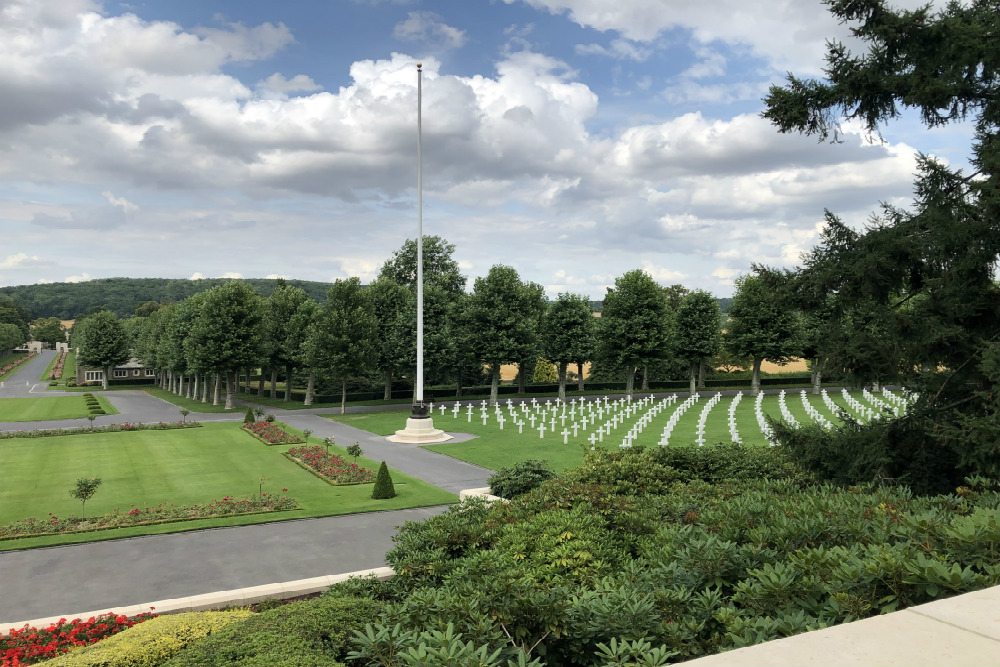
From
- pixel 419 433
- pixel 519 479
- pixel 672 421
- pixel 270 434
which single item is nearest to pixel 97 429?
pixel 270 434

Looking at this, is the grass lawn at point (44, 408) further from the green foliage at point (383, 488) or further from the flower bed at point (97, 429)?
the green foliage at point (383, 488)

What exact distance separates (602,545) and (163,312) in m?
69.8

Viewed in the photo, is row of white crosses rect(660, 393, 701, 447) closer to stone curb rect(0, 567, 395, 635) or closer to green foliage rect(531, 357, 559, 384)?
stone curb rect(0, 567, 395, 635)

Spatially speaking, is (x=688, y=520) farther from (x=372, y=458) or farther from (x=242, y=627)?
(x=372, y=458)

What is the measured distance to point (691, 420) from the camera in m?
35.4

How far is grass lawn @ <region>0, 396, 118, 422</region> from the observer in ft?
134

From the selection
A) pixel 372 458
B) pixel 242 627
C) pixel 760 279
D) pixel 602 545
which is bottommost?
pixel 372 458

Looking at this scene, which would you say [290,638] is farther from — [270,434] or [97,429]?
[97,429]

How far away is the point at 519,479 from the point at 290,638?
945 cm

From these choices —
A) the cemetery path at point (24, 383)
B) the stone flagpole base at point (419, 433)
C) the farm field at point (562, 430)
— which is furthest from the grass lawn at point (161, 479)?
the cemetery path at point (24, 383)

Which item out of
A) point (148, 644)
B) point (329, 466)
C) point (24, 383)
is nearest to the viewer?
point (148, 644)

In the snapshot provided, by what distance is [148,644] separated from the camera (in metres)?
6.59

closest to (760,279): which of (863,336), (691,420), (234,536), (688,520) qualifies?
(863,336)

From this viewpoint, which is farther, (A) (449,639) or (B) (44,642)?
(B) (44,642)
